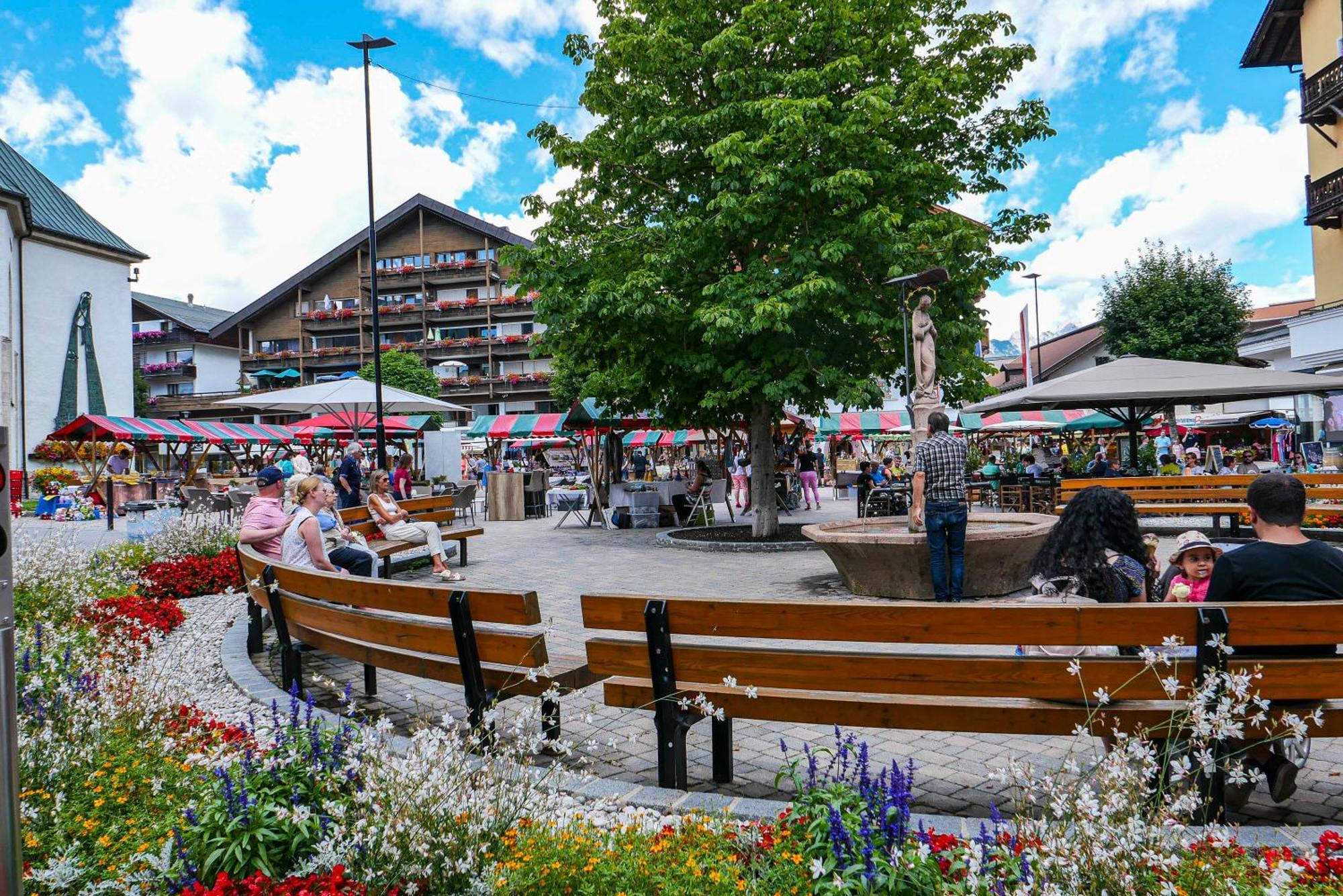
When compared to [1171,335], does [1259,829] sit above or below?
below

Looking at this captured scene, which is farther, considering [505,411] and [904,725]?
[505,411]

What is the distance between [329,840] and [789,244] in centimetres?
1183

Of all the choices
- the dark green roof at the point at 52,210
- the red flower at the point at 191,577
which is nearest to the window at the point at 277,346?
the dark green roof at the point at 52,210

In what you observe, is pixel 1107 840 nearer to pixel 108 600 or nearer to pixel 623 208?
pixel 108 600

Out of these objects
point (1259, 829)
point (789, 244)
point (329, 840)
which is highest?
point (789, 244)

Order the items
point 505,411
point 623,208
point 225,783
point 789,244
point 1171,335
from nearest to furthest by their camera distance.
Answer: point 225,783 < point 789,244 < point 623,208 < point 1171,335 < point 505,411

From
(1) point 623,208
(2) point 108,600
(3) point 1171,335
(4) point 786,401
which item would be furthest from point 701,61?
(3) point 1171,335

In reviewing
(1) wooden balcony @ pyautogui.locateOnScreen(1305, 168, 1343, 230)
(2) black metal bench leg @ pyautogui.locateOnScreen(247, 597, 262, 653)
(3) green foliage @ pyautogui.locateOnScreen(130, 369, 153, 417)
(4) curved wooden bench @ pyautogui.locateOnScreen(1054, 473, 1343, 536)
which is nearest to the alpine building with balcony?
(3) green foliage @ pyautogui.locateOnScreen(130, 369, 153, 417)

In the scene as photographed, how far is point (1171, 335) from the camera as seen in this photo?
36312 mm

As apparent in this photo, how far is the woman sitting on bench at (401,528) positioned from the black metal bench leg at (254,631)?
3.42 m

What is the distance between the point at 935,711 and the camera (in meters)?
3.41

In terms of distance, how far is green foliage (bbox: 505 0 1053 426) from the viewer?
1255 centimetres

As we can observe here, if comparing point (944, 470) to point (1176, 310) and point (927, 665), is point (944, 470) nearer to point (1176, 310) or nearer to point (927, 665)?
point (927, 665)

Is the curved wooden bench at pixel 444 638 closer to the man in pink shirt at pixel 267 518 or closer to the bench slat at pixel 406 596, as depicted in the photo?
the bench slat at pixel 406 596
